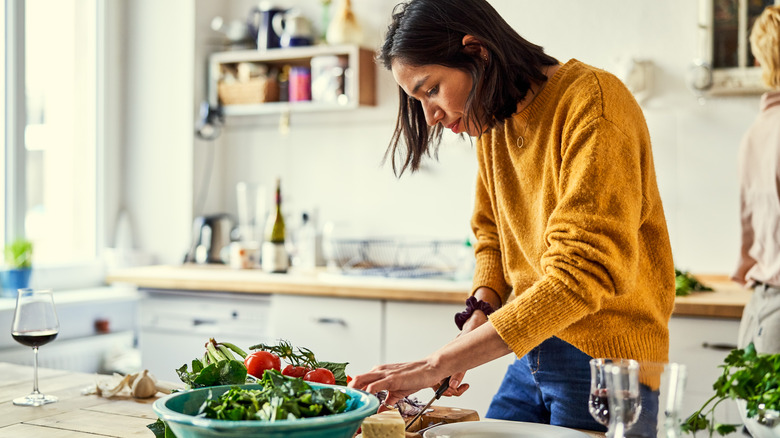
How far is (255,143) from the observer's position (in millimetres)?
3768

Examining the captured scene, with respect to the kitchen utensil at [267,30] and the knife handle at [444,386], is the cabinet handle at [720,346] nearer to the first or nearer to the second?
the knife handle at [444,386]

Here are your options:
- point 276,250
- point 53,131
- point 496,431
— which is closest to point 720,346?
point 496,431

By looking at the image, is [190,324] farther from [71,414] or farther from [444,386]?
[444,386]

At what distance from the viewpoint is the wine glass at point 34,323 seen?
1482 millimetres

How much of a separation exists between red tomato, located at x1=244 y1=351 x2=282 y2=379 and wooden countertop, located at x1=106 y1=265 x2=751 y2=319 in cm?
137

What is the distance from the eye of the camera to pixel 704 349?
2.28m

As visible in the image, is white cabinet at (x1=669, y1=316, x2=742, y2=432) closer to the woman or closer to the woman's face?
the woman

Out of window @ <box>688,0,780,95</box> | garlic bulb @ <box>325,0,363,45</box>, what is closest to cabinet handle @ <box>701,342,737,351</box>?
window @ <box>688,0,780,95</box>

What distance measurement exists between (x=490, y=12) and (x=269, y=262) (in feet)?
6.41

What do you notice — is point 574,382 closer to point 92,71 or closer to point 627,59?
point 627,59

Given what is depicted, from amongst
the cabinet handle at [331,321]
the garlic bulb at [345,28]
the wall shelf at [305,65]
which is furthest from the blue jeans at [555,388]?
the garlic bulb at [345,28]

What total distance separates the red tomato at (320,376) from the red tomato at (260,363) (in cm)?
6

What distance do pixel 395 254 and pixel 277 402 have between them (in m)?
2.46

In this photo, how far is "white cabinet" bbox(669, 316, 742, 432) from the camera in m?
2.25
